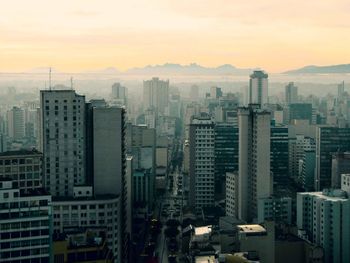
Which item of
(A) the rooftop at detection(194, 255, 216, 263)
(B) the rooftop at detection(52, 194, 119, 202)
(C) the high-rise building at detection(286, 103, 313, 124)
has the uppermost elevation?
(C) the high-rise building at detection(286, 103, 313, 124)

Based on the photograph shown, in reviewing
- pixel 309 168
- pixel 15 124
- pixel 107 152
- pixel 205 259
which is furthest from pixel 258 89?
pixel 205 259

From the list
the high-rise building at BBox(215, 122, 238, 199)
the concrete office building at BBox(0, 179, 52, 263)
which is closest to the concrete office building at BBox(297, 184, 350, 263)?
the concrete office building at BBox(0, 179, 52, 263)

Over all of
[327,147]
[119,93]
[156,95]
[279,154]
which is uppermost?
[156,95]

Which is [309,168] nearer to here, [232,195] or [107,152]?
[232,195]

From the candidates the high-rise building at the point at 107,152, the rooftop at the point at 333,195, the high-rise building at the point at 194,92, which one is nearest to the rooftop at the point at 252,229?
the rooftop at the point at 333,195

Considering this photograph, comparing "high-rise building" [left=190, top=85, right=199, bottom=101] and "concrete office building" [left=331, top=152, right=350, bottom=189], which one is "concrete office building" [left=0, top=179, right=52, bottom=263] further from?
"high-rise building" [left=190, top=85, right=199, bottom=101]
